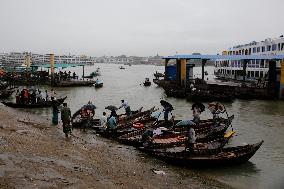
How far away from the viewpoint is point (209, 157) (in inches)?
517

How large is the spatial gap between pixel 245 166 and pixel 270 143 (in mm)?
5563

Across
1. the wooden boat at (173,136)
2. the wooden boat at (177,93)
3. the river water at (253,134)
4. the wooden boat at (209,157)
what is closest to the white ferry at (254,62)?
the river water at (253,134)

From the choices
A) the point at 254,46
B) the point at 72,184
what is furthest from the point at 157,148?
the point at 254,46

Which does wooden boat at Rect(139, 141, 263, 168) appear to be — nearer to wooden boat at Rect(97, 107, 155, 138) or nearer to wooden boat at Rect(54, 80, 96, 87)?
wooden boat at Rect(97, 107, 155, 138)

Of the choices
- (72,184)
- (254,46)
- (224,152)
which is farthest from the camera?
(254,46)

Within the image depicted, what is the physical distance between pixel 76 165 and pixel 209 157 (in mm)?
5219

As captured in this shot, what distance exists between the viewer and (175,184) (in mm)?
10945

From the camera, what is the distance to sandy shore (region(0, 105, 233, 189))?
30.3 ft

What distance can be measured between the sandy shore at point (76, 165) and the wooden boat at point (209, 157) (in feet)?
1.09

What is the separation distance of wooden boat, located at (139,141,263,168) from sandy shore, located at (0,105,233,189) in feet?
1.09

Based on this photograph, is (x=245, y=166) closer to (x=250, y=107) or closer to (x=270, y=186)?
(x=270, y=186)

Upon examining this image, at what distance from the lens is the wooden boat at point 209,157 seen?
42.6ft

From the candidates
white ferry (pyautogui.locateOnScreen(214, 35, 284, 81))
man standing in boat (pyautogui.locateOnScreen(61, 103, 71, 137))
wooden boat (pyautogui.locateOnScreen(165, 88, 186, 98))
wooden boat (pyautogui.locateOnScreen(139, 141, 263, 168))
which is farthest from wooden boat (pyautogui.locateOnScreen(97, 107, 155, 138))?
white ferry (pyautogui.locateOnScreen(214, 35, 284, 81))

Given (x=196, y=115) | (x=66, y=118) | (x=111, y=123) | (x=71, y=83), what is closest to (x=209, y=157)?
(x=196, y=115)
